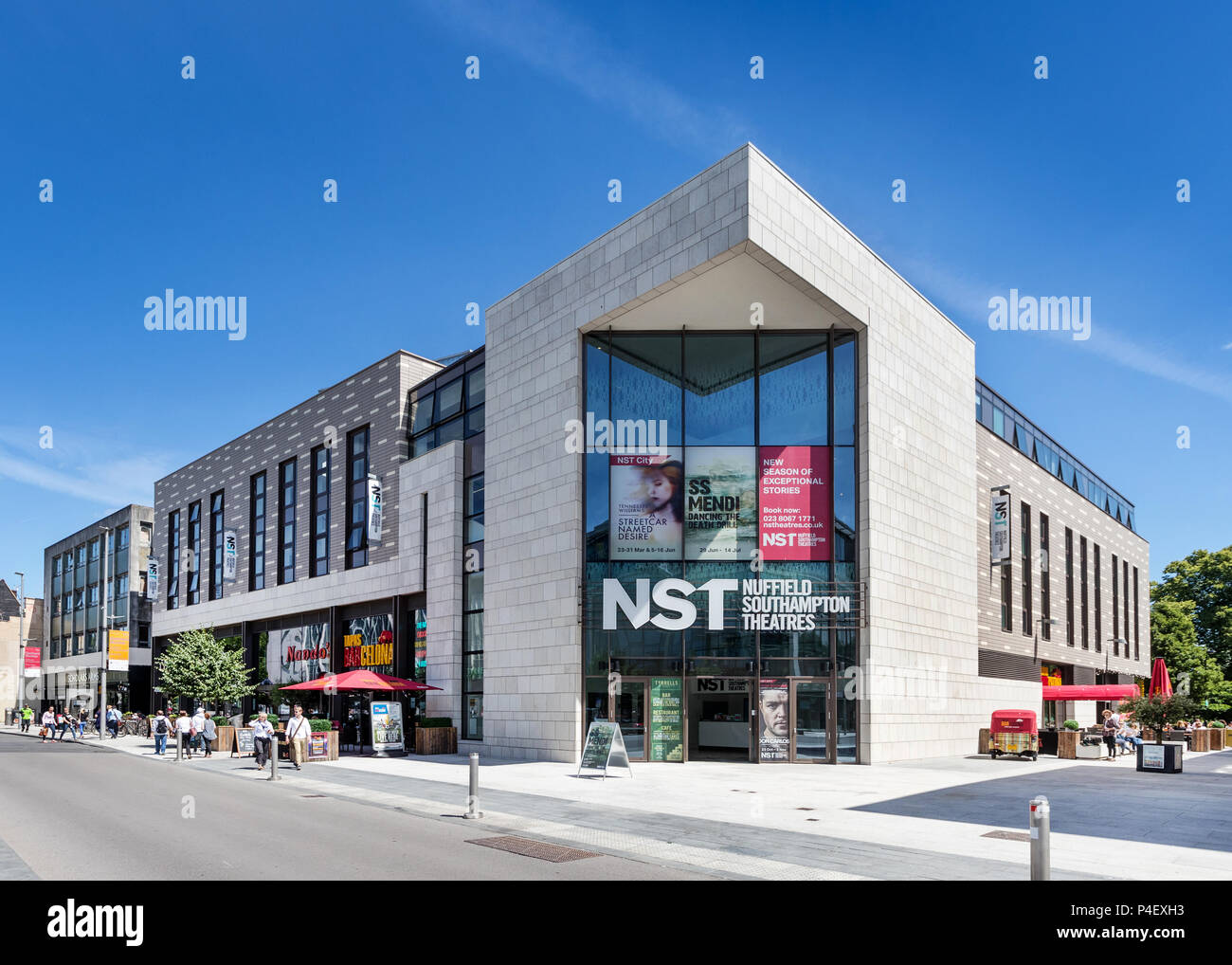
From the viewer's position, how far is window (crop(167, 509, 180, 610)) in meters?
58.2

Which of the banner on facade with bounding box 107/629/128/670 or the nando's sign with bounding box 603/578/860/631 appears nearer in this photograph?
the nando's sign with bounding box 603/578/860/631

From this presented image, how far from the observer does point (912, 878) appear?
10438mm

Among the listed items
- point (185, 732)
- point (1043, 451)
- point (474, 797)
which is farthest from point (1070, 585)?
point (474, 797)

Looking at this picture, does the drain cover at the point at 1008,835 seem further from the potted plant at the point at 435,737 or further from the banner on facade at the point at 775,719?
the potted plant at the point at 435,737

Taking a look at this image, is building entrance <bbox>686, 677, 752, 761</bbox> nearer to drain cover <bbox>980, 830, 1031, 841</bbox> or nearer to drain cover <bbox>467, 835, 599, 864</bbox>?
drain cover <bbox>980, 830, 1031, 841</bbox>

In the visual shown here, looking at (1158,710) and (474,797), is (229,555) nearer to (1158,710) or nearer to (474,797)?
(474,797)

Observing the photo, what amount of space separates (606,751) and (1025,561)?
2690cm

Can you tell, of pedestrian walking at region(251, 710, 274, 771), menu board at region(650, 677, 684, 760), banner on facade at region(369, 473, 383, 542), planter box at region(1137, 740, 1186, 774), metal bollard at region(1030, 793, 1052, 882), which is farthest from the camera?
banner on facade at region(369, 473, 383, 542)

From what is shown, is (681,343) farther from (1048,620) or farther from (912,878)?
(1048,620)

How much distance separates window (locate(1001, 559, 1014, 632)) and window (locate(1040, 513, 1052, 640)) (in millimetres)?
5196

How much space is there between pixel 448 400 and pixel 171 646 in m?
15.8

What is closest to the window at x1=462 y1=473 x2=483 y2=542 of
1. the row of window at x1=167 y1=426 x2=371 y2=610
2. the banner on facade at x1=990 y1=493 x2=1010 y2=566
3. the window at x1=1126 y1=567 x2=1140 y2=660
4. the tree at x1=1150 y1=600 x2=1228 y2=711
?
the row of window at x1=167 y1=426 x2=371 y2=610

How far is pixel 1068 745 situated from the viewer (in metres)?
30.0
